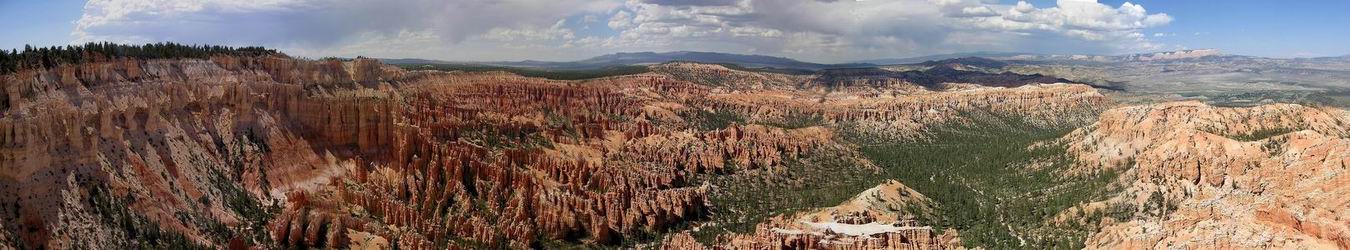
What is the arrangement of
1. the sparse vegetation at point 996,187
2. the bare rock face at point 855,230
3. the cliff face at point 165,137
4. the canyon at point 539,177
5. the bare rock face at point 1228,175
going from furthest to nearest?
the sparse vegetation at point 996,187 < the bare rock face at point 855,230 < the canyon at point 539,177 < the cliff face at point 165,137 < the bare rock face at point 1228,175

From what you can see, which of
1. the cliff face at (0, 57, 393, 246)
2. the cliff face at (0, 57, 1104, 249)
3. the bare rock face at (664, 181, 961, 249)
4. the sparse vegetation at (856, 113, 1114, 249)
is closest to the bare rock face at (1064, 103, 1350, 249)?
the sparse vegetation at (856, 113, 1114, 249)

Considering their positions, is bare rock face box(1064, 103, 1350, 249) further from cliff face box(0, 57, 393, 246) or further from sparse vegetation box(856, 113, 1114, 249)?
cliff face box(0, 57, 393, 246)

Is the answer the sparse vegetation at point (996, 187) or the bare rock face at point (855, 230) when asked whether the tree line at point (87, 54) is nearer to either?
the bare rock face at point (855, 230)

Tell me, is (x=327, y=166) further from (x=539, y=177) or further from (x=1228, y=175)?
(x=1228, y=175)

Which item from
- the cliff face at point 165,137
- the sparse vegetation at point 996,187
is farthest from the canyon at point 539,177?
the sparse vegetation at point 996,187

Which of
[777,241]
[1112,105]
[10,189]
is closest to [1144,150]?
[777,241]

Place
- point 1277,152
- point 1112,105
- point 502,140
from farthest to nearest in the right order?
point 1112,105 → point 502,140 → point 1277,152

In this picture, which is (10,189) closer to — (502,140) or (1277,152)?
(502,140)
